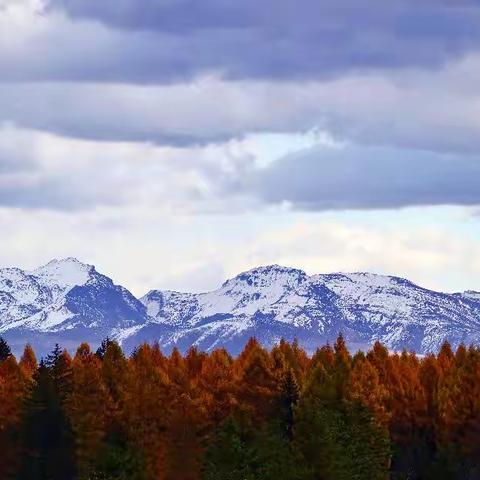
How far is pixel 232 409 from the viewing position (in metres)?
150

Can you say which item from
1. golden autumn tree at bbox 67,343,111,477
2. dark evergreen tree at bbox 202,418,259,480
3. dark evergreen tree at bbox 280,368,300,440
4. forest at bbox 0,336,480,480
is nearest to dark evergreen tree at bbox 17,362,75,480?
forest at bbox 0,336,480,480

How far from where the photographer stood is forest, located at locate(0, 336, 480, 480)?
13112 centimetres

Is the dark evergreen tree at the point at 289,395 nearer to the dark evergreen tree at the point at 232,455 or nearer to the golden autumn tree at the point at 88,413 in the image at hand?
the golden autumn tree at the point at 88,413

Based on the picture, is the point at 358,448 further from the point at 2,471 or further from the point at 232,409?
the point at 2,471

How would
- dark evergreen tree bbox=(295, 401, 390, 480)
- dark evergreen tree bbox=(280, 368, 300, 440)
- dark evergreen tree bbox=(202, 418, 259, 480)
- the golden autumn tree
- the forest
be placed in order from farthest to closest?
dark evergreen tree bbox=(280, 368, 300, 440) < the golden autumn tree < the forest < dark evergreen tree bbox=(295, 401, 390, 480) < dark evergreen tree bbox=(202, 418, 259, 480)

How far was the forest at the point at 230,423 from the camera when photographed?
13112 centimetres

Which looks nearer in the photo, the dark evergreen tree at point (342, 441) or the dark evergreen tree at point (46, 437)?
the dark evergreen tree at point (342, 441)

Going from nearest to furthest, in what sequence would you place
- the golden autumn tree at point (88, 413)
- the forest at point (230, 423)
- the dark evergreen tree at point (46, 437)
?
1. the forest at point (230, 423)
2. the golden autumn tree at point (88, 413)
3. the dark evergreen tree at point (46, 437)

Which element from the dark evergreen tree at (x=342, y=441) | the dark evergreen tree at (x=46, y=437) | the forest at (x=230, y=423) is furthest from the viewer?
the dark evergreen tree at (x=46, y=437)

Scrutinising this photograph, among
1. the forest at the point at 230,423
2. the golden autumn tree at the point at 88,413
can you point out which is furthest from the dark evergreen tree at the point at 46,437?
the golden autumn tree at the point at 88,413

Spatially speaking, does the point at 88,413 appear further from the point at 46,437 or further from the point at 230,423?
the point at 230,423

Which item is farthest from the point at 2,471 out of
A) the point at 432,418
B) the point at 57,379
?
the point at 432,418

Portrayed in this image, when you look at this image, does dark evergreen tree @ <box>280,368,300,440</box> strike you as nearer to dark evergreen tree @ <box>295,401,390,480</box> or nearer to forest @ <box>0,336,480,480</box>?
forest @ <box>0,336,480,480</box>

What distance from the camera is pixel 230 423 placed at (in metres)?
132
